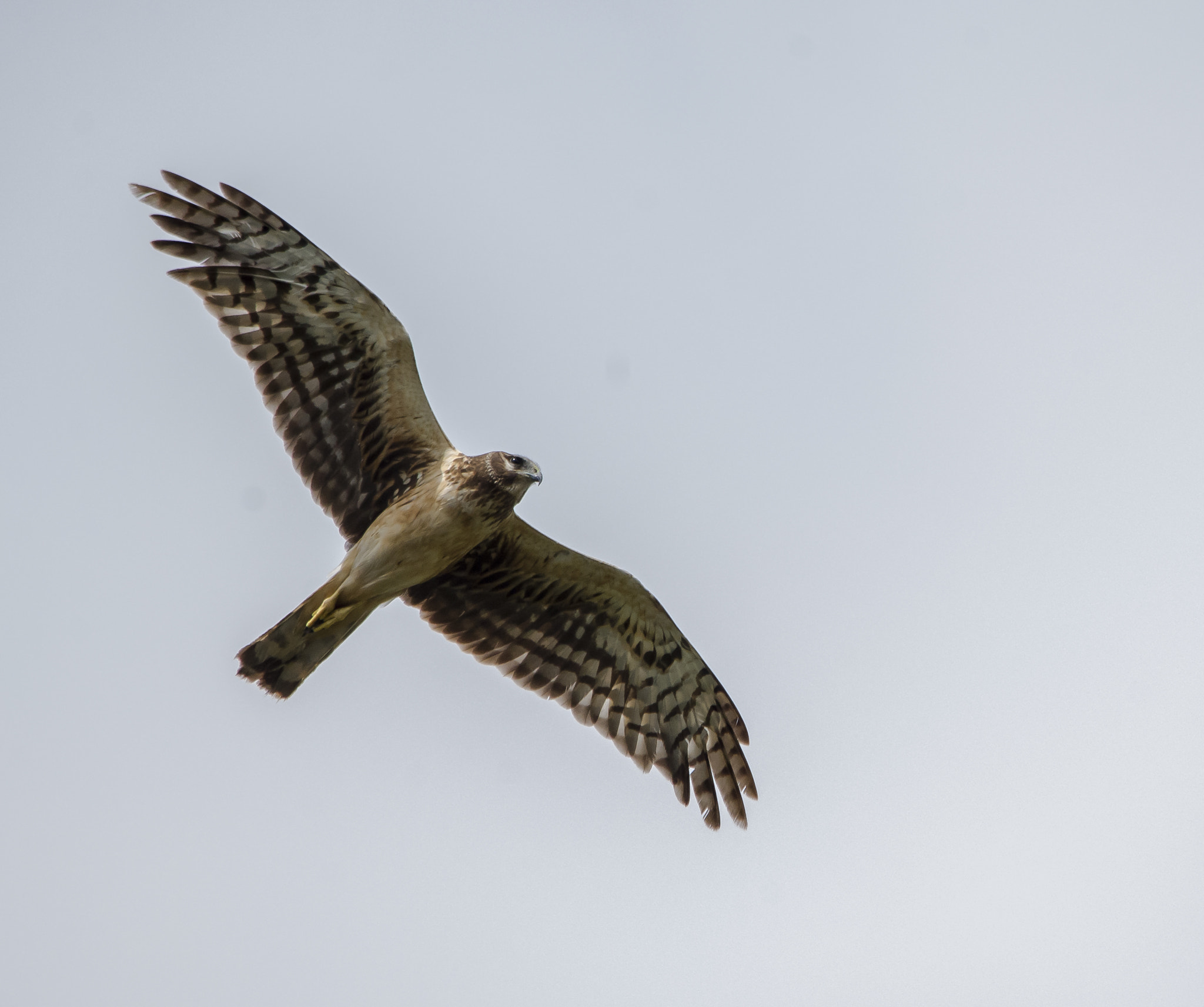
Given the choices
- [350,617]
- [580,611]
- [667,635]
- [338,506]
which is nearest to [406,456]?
[338,506]

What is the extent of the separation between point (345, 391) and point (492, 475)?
1.46m

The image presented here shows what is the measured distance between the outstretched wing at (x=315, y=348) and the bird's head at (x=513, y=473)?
72cm

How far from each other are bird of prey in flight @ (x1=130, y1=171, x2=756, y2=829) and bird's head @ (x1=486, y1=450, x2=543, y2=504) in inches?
0.5

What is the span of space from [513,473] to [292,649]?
208cm

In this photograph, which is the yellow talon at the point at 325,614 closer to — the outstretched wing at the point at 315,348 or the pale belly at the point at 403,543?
the pale belly at the point at 403,543

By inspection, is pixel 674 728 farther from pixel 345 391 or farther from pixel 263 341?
pixel 263 341

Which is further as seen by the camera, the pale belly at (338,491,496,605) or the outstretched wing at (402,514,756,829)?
the outstretched wing at (402,514,756,829)

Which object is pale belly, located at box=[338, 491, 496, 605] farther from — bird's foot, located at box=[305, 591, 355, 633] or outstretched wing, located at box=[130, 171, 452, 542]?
outstretched wing, located at box=[130, 171, 452, 542]

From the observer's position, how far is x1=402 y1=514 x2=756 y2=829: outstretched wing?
10664 millimetres

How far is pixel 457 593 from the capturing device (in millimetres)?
10641

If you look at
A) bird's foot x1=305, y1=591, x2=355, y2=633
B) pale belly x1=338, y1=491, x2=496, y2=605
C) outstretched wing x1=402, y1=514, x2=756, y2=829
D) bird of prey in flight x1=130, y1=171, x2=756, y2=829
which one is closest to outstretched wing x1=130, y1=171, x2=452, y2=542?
bird of prey in flight x1=130, y1=171, x2=756, y2=829

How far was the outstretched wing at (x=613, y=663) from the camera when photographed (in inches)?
420

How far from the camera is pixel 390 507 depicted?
989 centimetres

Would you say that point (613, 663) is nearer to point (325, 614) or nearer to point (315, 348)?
point (325, 614)
